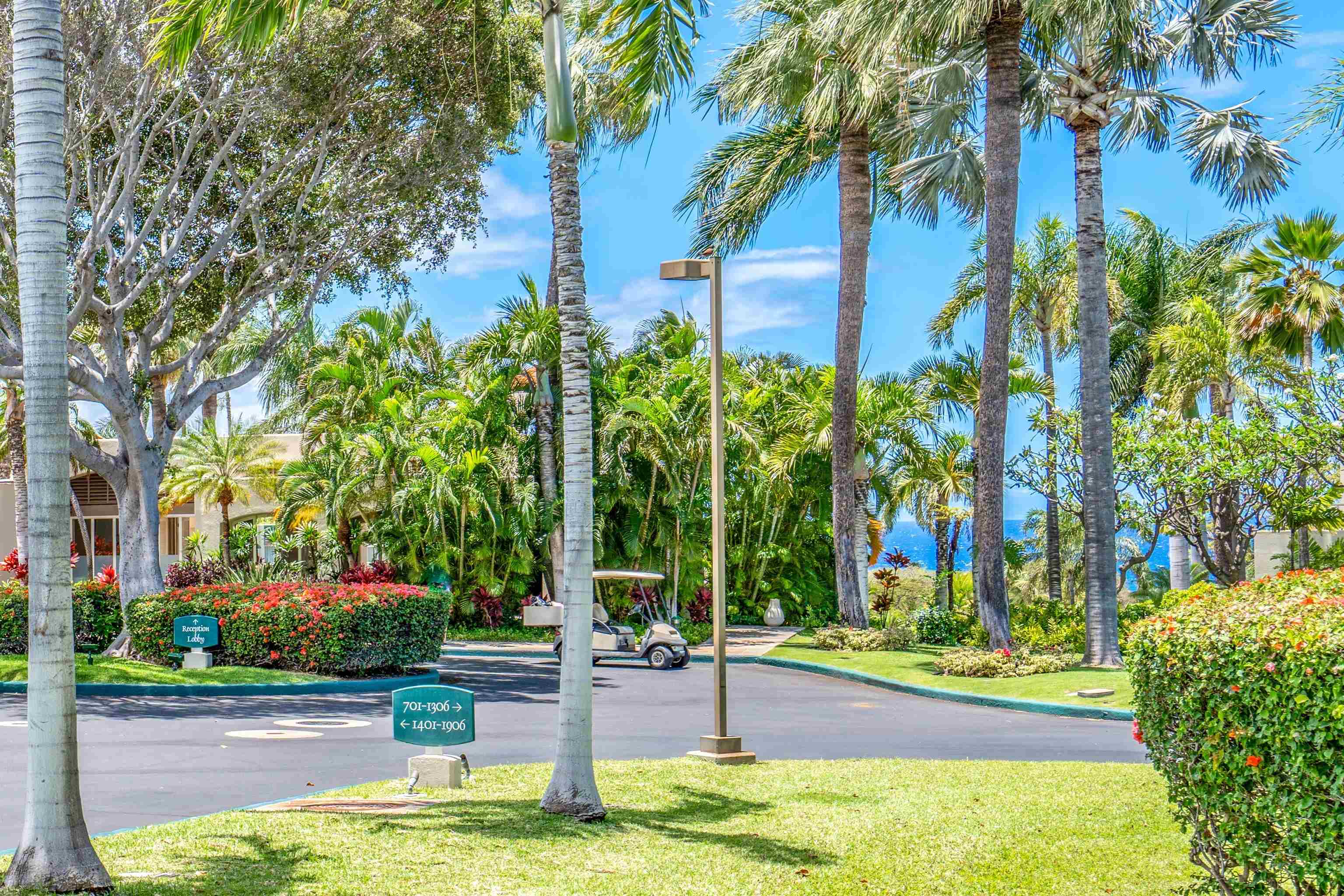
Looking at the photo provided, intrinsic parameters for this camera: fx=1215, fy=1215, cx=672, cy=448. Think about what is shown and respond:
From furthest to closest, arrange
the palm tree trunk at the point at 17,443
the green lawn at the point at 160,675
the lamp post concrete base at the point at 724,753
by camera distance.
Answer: the palm tree trunk at the point at 17,443 < the green lawn at the point at 160,675 < the lamp post concrete base at the point at 724,753

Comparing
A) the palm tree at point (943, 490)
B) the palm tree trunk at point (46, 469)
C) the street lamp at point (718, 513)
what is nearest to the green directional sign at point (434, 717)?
the street lamp at point (718, 513)

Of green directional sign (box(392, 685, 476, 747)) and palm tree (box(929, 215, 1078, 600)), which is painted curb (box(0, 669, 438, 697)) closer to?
green directional sign (box(392, 685, 476, 747))

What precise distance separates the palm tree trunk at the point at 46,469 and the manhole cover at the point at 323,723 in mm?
7228

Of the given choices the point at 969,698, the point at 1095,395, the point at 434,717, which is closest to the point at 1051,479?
the point at 1095,395

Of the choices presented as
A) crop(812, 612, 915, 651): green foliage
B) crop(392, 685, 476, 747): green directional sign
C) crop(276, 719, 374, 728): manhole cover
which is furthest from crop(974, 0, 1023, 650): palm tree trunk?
crop(392, 685, 476, 747): green directional sign

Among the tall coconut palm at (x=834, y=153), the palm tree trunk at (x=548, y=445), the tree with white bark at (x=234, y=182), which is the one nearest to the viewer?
the tree with white bark at (x=234, y=182)

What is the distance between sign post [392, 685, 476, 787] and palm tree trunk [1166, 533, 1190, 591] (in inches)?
980

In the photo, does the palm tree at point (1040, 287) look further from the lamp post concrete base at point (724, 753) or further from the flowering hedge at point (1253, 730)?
the flowering hedge at point (1253, 730)

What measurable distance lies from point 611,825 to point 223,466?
35.4 m

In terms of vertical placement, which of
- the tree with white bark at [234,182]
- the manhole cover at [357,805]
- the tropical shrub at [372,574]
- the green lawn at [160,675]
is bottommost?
the green lawn at [160,675]

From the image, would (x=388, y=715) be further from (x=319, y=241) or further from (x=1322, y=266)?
(x=1322, y=266)

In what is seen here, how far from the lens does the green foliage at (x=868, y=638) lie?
23.3 metres

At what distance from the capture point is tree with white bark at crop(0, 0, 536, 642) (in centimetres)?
1808

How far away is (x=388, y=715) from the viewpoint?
14695 millimetres
